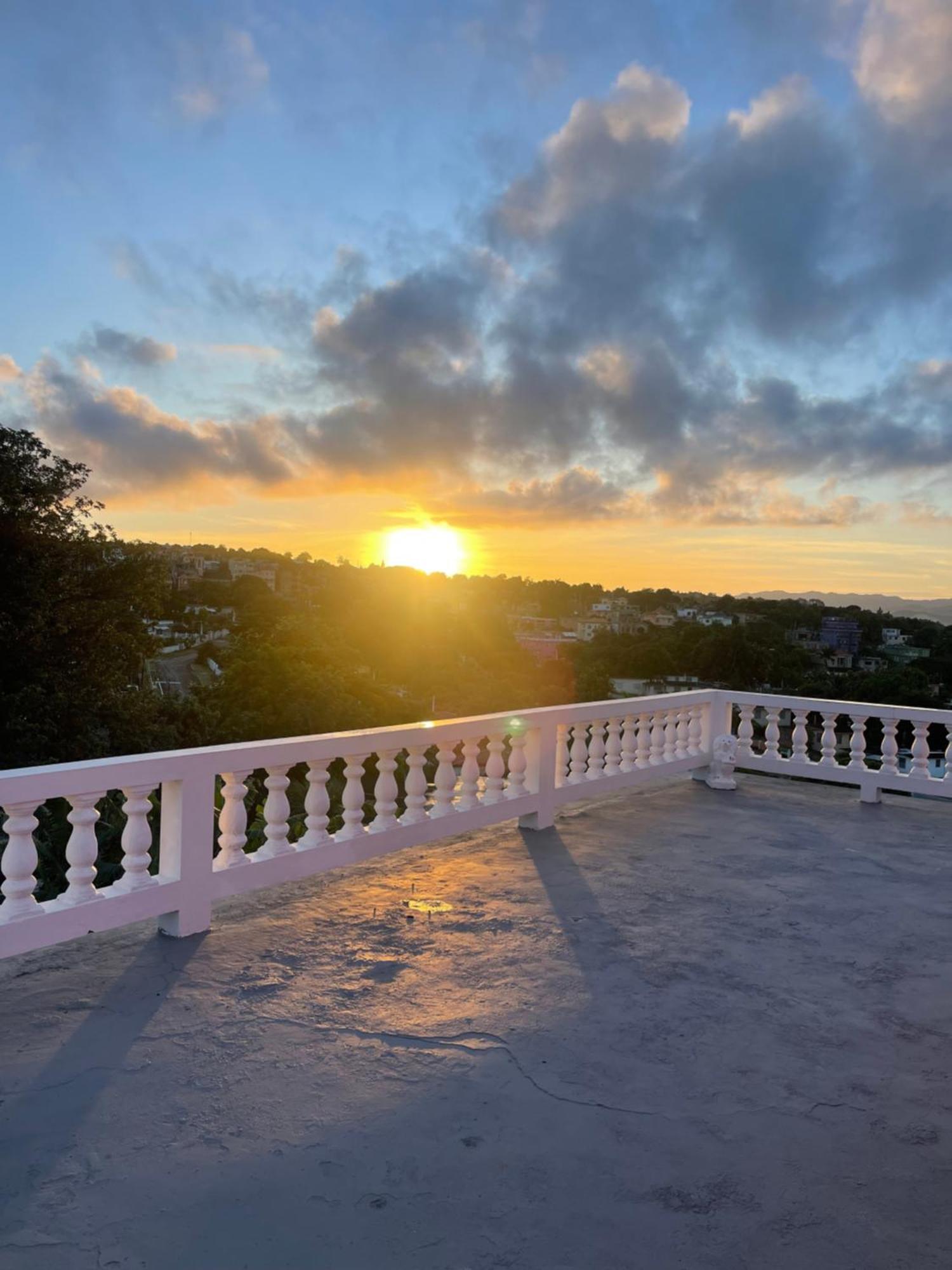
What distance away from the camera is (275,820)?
3529 millimetres

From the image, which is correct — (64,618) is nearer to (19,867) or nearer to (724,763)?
(724,763)

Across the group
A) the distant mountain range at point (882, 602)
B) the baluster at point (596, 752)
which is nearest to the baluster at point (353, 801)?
the baluster at point (596, 752)

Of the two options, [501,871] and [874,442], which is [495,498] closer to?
[874,442]

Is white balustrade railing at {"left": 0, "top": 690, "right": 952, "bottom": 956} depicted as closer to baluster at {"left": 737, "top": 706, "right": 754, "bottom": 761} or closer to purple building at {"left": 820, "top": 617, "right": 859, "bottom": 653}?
baluster at {"left": 737, "top": 706, "right": 754, "bottom": 761}

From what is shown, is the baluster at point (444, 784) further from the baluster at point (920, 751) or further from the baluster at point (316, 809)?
the baluster at point (920, 751)

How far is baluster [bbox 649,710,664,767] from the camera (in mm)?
6273

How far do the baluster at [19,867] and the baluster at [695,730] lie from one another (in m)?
5.16

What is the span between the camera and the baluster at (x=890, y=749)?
627cm

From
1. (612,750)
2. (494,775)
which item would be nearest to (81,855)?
(494,775)

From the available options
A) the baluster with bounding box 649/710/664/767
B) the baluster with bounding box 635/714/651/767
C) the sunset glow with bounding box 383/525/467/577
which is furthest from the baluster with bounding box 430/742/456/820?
the sunset glow with bounding box 383/525/467/577

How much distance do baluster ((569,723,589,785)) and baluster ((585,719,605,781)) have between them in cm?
5

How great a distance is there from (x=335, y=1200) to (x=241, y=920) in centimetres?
175

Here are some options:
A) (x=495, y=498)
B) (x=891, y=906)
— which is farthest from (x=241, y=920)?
(x=495, y=498)

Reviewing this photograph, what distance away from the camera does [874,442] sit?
11.5 m
